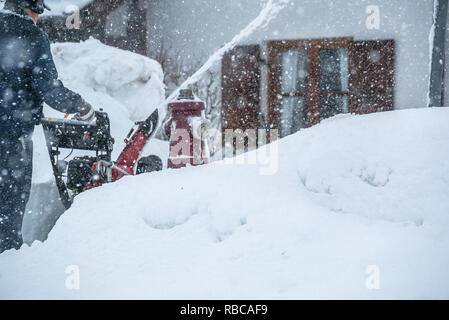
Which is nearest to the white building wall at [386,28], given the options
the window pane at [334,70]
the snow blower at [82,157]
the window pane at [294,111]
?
the window pane at [334,70]

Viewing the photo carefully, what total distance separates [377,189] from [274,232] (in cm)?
48

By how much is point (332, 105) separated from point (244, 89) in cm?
143

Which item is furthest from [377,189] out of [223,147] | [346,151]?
[223,147]

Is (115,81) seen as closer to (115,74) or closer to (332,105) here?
(115,74)

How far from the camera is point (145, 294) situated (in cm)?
131

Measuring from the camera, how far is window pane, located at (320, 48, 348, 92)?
6188 mm

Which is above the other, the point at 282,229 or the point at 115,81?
the point at 115,81

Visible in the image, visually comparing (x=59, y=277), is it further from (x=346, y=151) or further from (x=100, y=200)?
(x=346, y=151)

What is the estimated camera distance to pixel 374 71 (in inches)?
225

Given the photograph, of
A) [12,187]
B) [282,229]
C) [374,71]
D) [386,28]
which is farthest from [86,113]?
[386,28]

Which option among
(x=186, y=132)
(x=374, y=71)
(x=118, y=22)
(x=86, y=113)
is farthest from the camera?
(x=118, y=22)

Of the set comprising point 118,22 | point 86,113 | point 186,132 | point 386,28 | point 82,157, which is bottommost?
point 82,157

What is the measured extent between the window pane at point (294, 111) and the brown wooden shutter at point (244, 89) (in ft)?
1.49

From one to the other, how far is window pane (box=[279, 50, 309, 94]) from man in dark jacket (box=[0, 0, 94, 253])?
14.4 feet
